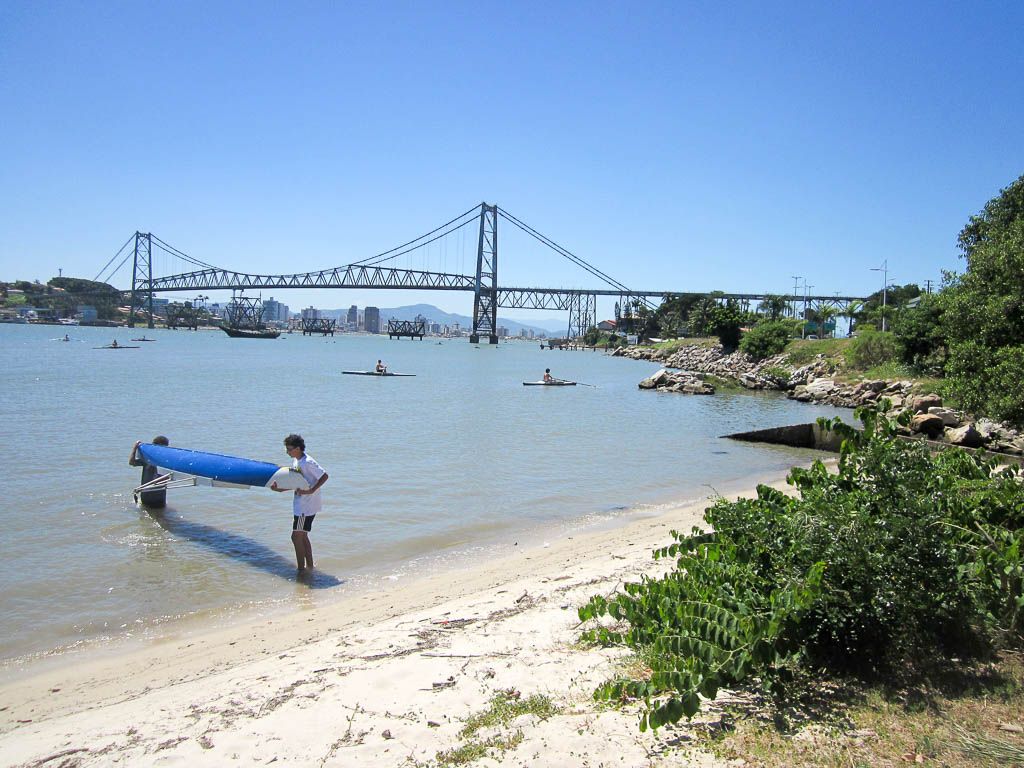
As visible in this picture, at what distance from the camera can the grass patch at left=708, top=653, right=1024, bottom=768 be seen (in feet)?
9.09

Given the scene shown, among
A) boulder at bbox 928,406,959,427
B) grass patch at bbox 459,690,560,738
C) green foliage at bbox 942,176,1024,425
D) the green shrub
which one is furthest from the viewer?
boulder at bbox 928,406,959,427

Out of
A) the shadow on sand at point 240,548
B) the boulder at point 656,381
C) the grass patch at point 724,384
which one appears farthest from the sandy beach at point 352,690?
the grass patch at point 724,384

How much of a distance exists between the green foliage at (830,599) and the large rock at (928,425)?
14.0 m

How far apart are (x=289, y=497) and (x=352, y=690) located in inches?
260

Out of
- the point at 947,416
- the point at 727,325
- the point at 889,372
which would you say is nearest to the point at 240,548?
the point at 947,416

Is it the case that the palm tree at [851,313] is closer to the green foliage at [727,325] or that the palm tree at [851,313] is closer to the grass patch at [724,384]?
the green foliage at [727,325]

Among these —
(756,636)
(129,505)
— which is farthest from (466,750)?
(129,505)

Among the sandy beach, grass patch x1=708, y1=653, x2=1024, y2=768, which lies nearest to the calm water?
the sandy beach

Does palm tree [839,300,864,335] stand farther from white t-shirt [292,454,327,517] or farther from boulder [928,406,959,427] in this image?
white t-shirt [292,454,327,517]

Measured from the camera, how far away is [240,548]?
25.9 ft

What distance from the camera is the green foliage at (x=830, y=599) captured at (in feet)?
10.3

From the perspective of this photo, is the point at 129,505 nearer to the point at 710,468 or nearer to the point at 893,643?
the point at 893,643

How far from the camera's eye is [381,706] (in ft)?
12.2

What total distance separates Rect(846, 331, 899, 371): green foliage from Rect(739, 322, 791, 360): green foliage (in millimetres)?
11475
